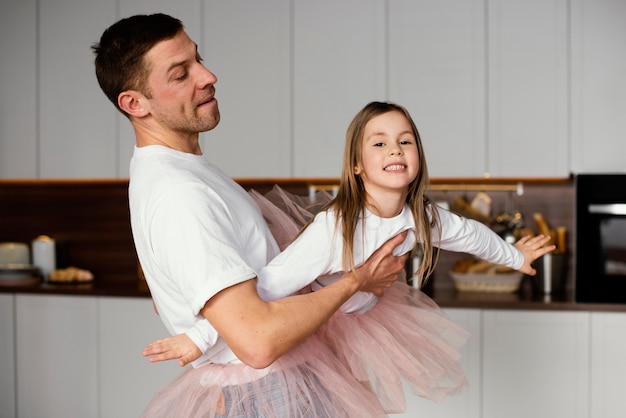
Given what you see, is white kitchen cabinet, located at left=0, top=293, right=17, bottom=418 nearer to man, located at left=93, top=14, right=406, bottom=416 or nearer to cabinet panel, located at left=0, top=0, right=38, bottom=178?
cabinet panel, located at left=0, top=0, right=38, bottom=178

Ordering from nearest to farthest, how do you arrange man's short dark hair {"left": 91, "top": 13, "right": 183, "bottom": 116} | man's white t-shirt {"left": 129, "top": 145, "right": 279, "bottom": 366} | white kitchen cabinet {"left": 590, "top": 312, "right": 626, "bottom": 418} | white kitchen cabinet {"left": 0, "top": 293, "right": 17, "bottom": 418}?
1. man's white t-shirt {"left": 129, "top": 145, "right": 279, "bottom": 366}
2. man's short dark hair {"left": 91, "top": 13, "right": 183, "bottom": 116}
3. white kitchen cabinet {"left": 590, "top": 312, "right": 626, "bottom": 418}
4. white kitchen cabinet {"left": 0, "top": 293, "right": 17, "bottom": 418}

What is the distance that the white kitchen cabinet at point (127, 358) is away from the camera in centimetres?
380

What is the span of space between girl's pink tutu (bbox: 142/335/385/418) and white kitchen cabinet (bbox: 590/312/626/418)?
6.34 feet

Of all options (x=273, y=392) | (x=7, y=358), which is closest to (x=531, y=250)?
(x=273, y=392)

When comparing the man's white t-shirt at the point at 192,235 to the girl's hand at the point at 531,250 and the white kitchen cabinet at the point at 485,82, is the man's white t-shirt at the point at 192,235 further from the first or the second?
A: the white kitchen cabinet at the point at 485,82

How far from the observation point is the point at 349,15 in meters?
3.79

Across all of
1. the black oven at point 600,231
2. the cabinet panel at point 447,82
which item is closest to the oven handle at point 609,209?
the black oven at point 600,231

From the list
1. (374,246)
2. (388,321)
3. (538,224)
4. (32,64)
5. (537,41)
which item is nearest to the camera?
(374,246)

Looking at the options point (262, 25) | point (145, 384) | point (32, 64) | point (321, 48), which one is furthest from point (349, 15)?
point (145, 384)

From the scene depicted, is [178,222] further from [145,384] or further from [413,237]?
[145,384]

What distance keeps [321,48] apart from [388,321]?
213 cm

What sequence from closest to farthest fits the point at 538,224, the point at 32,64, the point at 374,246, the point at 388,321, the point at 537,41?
the point at 374,246 < the point at 388,321 < the point at 537,41 < the point at 538,224 < the point at 32,64

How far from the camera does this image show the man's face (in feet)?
5.31

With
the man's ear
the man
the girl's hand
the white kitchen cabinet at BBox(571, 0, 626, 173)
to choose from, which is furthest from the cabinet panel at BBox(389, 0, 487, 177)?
the man's ear
